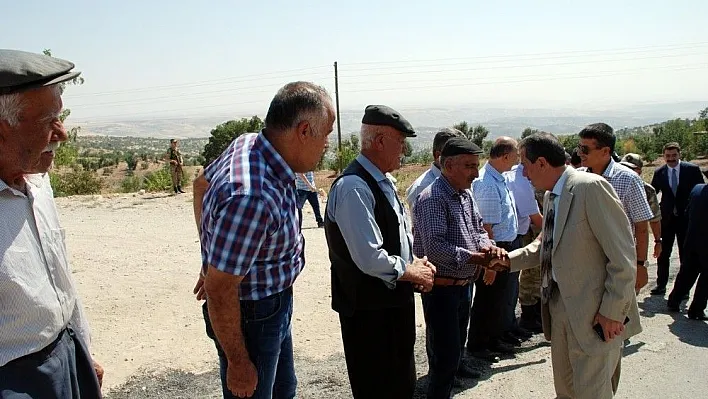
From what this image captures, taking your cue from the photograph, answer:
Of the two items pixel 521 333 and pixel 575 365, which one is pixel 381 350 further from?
pixel 521 333

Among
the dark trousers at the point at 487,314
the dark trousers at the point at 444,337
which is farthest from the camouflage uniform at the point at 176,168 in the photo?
the dark trousers at the point at 444,337

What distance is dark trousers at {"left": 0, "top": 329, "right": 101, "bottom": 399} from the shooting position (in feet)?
6.11

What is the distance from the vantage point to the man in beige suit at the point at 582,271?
309 cm

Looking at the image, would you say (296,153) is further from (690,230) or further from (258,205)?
(690,230)

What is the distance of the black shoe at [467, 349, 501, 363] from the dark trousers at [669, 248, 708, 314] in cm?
247

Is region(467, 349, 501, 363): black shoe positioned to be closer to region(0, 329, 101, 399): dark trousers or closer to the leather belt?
the leather belt

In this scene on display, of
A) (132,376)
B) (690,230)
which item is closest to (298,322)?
(132,376)

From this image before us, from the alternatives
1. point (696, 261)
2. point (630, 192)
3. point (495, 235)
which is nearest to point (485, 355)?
point (495, 235)

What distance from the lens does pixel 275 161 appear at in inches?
93.0

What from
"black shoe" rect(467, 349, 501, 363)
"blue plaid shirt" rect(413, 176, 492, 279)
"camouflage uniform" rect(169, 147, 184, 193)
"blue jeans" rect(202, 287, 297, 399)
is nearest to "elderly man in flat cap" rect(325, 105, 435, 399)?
"blue plaid shirt" rect(413, 176, 492, 279)

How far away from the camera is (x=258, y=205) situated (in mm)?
2148

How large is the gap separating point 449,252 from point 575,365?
1.02m

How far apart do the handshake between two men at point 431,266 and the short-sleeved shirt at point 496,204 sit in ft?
3.75

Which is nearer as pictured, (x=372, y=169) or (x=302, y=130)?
(x=302, y=130)
